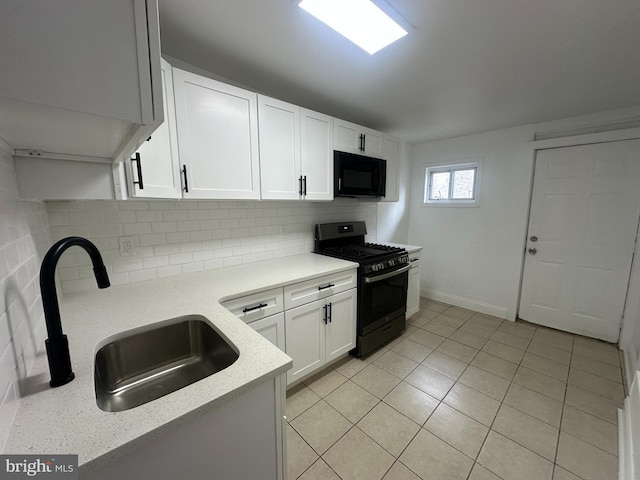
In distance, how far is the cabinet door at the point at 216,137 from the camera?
1.48m

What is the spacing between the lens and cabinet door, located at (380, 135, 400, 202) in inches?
112

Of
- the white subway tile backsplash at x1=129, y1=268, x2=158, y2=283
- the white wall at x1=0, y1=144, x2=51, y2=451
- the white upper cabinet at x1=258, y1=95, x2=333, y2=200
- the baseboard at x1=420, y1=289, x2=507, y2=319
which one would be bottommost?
the baseboard at x1=420, y1=289, x2=507, y2=319

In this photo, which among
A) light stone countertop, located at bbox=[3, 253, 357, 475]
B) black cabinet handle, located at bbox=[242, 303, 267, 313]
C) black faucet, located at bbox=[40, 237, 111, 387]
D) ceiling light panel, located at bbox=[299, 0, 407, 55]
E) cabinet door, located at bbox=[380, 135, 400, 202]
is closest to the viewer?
light stone countertop, located at bbox=[3, 253, 357, 475]

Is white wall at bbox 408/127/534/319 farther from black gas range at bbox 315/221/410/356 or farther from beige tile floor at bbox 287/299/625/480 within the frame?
black gas range at bbox 315/221/410/356

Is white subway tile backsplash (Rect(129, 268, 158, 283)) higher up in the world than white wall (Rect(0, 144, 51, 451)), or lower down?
lower down

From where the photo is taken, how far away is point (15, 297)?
73cm

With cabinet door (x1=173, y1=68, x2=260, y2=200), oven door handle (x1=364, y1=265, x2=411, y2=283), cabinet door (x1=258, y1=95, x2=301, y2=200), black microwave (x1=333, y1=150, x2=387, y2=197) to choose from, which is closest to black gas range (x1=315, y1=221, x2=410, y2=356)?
oven door handle (x1=364, y1=265, x2=411, y2=283)

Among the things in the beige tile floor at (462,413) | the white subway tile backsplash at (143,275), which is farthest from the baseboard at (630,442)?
the white subway tile backsplash at (143,275)

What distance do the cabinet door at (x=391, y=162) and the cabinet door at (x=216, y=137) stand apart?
1.62 meters

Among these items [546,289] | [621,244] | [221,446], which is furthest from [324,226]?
[621,244]

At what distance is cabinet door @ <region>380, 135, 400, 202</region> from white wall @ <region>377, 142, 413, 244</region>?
446 millimetres

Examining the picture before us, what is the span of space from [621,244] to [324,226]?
297cm

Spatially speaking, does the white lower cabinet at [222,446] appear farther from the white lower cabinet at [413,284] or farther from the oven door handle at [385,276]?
the white lower cabinet at [413,284]

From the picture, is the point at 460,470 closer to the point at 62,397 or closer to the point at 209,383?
the point at 209,383
